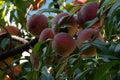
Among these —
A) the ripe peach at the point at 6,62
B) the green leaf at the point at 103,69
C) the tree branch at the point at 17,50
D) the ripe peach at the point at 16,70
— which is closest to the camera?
the green leaf at the point at 103,69

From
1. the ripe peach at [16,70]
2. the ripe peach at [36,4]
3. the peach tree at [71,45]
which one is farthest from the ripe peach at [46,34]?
the ripe peach at [36,4]

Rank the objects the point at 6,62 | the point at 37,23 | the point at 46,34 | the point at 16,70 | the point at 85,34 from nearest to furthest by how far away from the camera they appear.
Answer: the point at 85,34 < the point at 46,34 < the point at 37,23 < the point at 6,62 < the point at 16,70

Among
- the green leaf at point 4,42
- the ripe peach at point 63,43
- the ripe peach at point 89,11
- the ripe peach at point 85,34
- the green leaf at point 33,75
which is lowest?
the green leaf at point 33,75

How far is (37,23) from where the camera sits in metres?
1.33

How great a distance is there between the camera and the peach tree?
100 centimetres

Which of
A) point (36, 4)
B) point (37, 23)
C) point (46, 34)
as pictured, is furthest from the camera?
point (36, 4)

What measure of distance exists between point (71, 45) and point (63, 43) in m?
0.04

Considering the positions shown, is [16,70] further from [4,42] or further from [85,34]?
[85,34]

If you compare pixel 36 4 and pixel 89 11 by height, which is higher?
pixel 89 11

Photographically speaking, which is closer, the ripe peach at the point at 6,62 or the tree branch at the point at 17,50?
the tree branch at the point at 17,50

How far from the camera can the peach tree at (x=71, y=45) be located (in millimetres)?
1001

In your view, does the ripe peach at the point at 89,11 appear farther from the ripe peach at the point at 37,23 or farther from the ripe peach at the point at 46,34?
the ripe peach at the point at 37,23

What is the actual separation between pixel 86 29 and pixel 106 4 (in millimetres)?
144

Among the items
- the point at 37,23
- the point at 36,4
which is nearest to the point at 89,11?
the point at 37,23
